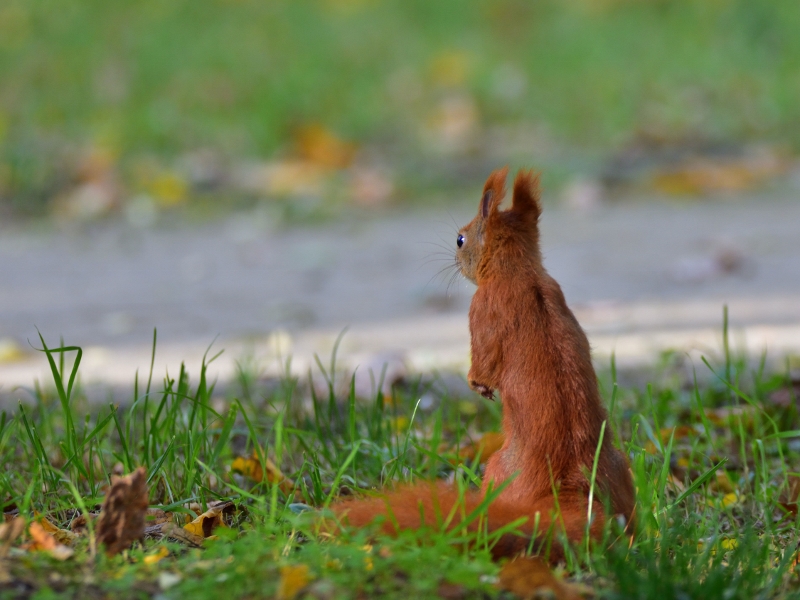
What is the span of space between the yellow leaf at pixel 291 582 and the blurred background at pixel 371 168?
1561 mm

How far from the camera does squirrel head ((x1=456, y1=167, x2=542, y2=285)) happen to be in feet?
5.86

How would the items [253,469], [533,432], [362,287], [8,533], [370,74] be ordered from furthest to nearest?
[370,74], [362,287], [253,469], [533,432], [8,533]

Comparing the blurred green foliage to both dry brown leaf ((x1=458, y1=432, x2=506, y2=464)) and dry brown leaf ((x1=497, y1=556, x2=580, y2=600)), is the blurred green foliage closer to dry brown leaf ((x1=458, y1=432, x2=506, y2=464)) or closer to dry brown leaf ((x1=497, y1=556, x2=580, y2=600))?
dry brown leaf ((x1=458, y1=432, x2=506, y2=464))

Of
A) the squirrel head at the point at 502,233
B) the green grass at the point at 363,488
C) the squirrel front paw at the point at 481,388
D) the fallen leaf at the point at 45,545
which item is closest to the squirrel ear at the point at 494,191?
the squirrel head at the point at 502,233

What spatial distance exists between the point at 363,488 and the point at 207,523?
31cm

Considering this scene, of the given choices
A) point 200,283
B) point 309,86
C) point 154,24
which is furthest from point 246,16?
point 200,283

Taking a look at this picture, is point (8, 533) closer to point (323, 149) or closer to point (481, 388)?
point (481, 388)

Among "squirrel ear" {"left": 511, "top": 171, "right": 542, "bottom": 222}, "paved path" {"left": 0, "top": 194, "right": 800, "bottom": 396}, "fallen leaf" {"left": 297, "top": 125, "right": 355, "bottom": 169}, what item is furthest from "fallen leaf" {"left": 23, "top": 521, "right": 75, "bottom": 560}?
"fallen leaf" {"left": 297, "top": 125, "right": 355, "bottom": 169}

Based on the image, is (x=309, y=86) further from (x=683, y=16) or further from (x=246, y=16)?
(x=683, y=16)

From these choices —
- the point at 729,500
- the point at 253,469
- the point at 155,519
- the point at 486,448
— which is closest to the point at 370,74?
the point at 486,448

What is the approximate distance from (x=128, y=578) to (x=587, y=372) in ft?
2.42

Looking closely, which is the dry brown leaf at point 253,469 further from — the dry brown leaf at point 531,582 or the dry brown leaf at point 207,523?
the dry brown leaf at point 531,582

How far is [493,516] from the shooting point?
5.22 ft

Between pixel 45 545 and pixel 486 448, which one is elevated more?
pixel 486 448
